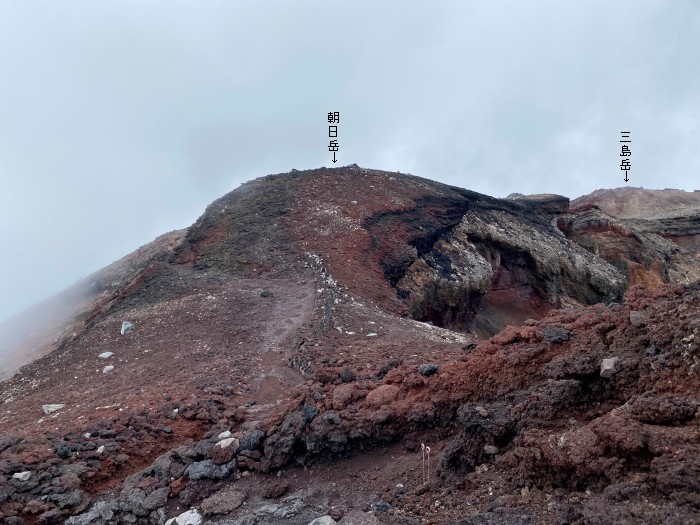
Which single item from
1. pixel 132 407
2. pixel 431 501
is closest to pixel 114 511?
pixel 132 407

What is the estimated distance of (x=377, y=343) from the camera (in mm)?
10523

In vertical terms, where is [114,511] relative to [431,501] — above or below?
below

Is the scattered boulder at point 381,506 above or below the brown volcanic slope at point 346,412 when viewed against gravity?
below

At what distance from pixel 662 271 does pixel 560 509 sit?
29.9m

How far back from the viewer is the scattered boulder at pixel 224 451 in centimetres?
639

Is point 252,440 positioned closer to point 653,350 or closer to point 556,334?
point 556,334

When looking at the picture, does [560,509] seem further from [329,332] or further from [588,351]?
[329,332]

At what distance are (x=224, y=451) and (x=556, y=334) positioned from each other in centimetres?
405

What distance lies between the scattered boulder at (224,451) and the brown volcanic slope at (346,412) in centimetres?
3

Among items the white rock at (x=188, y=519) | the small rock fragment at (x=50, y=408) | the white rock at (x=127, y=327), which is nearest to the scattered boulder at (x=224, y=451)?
the white rock at (x=188, y=519)

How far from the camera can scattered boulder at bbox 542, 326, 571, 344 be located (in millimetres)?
5906

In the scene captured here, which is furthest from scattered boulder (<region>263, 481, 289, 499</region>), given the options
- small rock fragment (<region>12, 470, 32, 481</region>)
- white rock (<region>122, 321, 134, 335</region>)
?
white rock (<region>122, 321, 134, 335</region>)

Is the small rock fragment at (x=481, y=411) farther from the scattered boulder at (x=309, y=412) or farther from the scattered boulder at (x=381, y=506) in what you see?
the scattered boulder at (x=309, y=412)

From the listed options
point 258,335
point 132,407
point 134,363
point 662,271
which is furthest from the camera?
point 662,271
